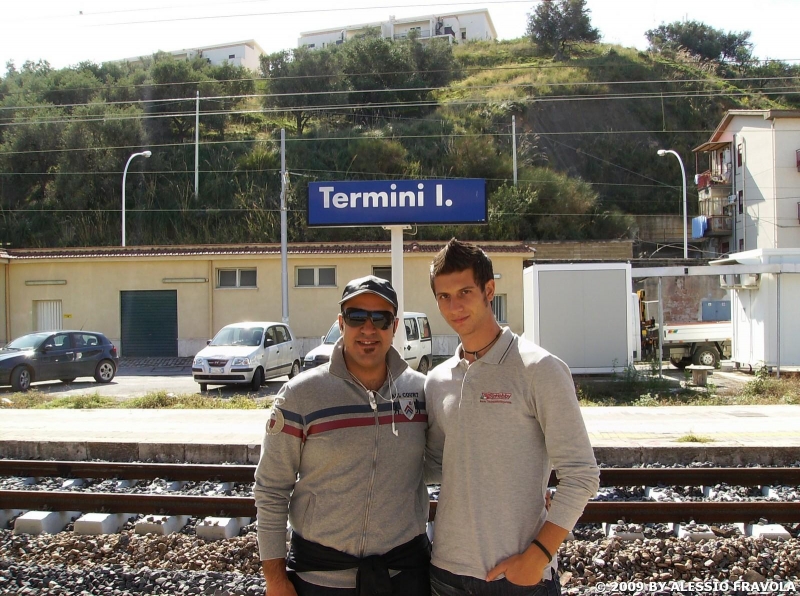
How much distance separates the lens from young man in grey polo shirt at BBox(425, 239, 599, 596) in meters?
2.36

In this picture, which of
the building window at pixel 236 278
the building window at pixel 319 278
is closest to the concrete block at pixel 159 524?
the building window at pixel 319 278

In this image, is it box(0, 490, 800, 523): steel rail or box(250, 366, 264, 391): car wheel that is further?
box(250, 366, 264, 391): car wheel

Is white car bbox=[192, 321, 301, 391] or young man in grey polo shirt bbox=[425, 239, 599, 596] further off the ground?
Answer: young man in grey polo shirt bbox=[425, 239, 599, 596]

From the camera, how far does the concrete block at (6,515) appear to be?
20.2ft

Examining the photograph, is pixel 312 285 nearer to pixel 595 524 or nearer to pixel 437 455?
pixel 595 524

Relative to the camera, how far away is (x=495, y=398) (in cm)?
243

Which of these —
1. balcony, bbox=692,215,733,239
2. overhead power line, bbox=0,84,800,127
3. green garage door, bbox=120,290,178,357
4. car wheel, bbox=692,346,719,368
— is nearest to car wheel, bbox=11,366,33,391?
green garage door, bbox=120,290,178,357

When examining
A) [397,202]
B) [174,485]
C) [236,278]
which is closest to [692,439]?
[397,202]

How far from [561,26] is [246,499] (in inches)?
3455

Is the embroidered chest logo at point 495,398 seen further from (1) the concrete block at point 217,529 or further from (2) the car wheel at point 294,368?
(2) the car wheel at point 294,368

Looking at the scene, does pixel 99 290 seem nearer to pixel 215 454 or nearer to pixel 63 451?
pixel 63 451

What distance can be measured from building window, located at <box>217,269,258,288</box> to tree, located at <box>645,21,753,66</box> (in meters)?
76.4

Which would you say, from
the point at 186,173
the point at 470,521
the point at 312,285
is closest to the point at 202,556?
the point at 470,521

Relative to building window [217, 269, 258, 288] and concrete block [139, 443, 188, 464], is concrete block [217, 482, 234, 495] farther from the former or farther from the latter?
building window [217, 269, 258, 288]
